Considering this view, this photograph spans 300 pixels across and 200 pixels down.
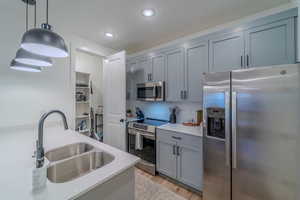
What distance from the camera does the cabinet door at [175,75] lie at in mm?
2463

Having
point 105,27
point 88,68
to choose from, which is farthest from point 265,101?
point 88,68

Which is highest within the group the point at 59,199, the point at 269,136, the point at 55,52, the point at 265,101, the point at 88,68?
the point at 88,68

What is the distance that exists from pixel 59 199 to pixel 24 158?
749mm

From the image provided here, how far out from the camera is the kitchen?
1115mm

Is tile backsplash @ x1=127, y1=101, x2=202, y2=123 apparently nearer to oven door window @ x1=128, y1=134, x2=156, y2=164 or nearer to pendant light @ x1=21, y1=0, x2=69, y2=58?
oven door window @ x1=128, y1=134, x2=156, y2=164

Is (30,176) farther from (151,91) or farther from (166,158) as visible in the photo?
(151,91)

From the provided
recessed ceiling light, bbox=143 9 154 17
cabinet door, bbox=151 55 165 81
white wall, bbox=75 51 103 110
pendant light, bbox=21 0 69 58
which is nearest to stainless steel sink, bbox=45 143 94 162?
pendant light, bbox=21 0 69 58

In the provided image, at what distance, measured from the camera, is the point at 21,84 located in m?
2.07

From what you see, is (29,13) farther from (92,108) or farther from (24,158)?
(92,108)

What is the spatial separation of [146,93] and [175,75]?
0.75m

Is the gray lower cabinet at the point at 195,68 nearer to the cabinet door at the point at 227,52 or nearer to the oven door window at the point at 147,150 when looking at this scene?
the cabinet door at the point at 227,52

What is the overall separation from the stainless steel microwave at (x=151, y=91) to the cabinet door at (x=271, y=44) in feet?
4.68

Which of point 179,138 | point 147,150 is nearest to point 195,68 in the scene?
point 179,138

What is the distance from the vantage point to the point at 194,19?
223 cm
